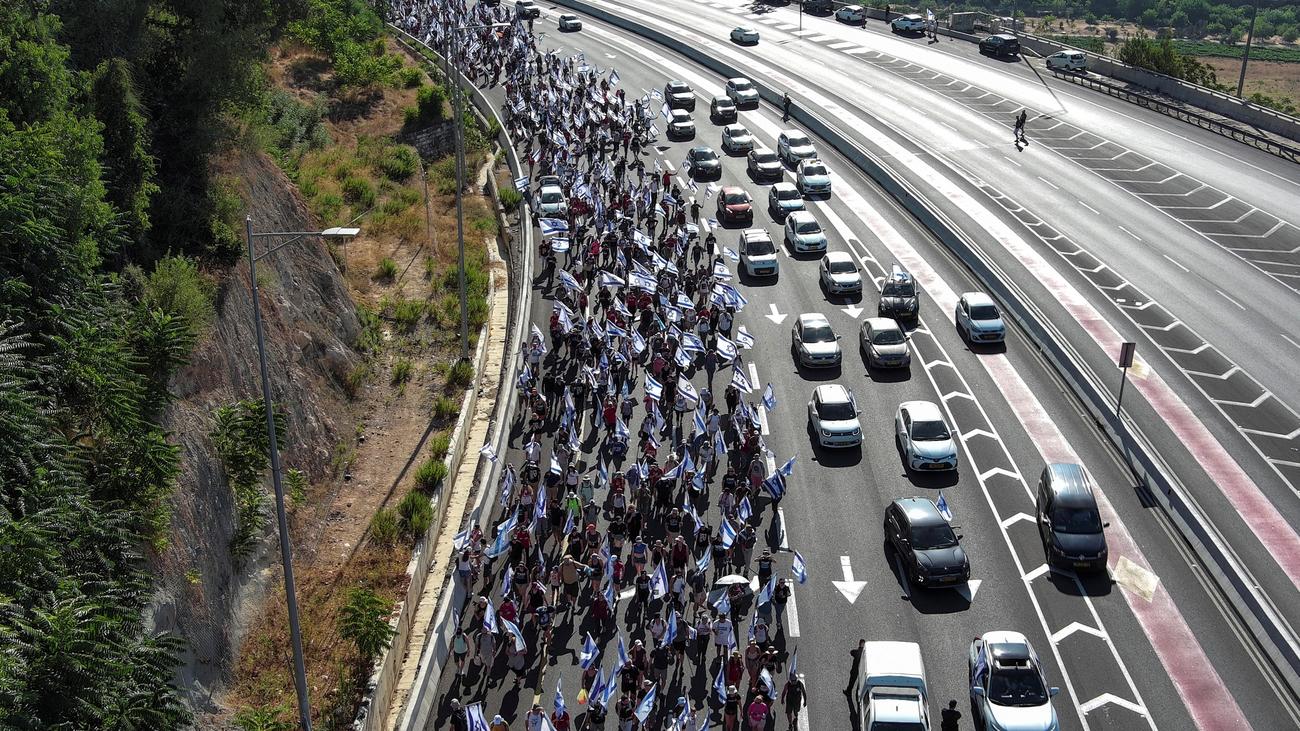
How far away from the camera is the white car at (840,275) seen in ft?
144

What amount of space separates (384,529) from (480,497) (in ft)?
8.76

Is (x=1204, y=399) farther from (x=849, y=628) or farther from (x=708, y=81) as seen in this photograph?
(x=708, y=81)

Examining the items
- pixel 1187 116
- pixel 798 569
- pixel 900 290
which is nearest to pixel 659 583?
pixel 798 569

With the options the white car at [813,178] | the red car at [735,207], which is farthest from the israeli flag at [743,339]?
the white car at [813,178]

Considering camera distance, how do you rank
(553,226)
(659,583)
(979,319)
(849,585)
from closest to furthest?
1. (659,583)
2. (849,585)
3. (979,319)
4. (553,226)

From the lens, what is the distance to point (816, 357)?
1508 inches

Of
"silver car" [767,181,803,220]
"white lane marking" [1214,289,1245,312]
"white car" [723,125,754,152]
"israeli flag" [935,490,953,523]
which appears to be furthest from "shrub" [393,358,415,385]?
"white lane marking" [1214,289,1245,312]

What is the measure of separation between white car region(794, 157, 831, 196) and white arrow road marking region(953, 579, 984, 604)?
30.3 metres

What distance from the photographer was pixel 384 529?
97.9ft

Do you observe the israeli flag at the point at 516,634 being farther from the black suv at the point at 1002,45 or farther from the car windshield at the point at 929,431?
the black suv at the point at 1002,45

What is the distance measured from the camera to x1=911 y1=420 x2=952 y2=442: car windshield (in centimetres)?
3269

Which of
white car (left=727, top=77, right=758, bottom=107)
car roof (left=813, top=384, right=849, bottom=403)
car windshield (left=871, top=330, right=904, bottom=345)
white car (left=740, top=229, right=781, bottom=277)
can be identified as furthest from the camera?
white car (left=727, top=77, right=758, bottom=107)

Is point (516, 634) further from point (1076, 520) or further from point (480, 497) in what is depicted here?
point (1076, 520)

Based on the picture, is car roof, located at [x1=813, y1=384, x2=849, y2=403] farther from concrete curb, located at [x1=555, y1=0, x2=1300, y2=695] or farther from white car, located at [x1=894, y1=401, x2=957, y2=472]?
A: concrete curb, located at [x1=555, y1=0, x2=1300, y2=695]
